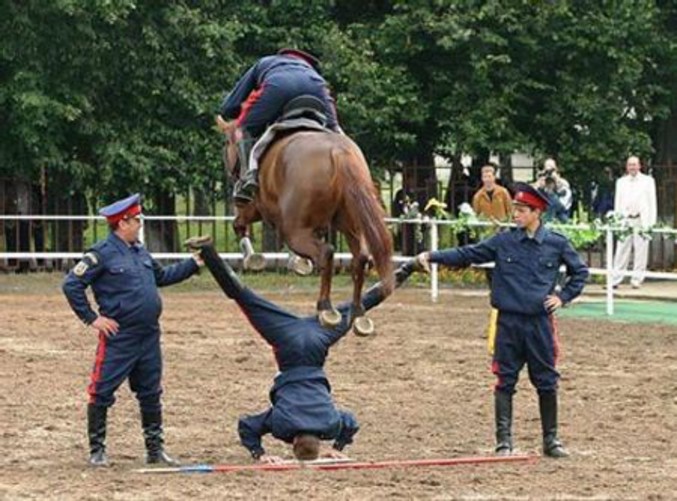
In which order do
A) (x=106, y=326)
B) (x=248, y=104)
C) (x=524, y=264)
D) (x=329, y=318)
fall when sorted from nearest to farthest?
(x=106, y=326), (x=329, y=318), (x=524, y=264), (x=248, y=104)

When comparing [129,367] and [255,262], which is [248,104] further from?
[129,367]

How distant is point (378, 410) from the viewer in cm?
1230

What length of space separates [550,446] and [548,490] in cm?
124

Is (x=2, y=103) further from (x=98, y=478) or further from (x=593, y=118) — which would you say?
(x=98, y=478)

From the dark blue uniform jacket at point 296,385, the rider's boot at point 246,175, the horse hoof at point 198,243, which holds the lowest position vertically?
the dark blue uniform jacket at point 296,385

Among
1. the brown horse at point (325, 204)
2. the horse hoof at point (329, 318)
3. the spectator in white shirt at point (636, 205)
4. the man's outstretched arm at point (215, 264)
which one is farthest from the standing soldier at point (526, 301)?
the spectator in white shirt at point (636, 205)

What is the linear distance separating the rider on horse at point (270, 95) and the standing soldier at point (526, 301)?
153cm

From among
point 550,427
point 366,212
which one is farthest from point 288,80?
point 550,427

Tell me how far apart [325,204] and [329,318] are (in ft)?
3.15

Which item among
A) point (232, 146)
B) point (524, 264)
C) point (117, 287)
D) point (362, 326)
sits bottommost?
point (362, 326)

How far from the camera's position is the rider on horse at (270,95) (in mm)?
10984

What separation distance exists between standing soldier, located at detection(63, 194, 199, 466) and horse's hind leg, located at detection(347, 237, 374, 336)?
1.22 meters

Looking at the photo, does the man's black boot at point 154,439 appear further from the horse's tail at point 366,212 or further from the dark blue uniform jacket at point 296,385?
the horse's tail at point 366,212

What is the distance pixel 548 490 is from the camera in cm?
893
